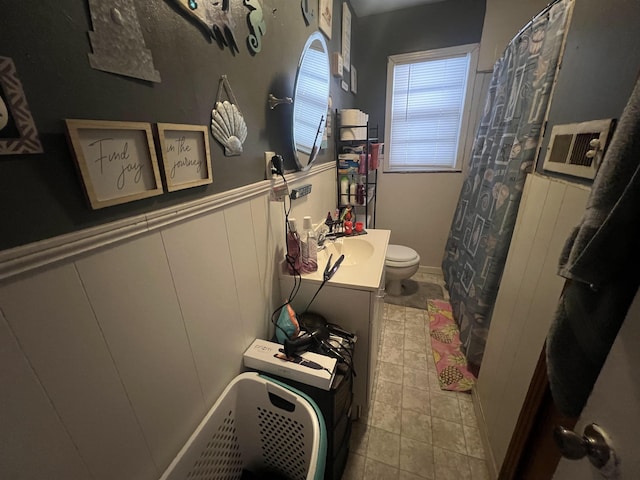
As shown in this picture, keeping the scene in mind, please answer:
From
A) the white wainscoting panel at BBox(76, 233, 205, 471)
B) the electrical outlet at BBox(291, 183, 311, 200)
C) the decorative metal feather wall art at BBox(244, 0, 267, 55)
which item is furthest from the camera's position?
the electrical outlet at BBox(291, 183, 311, 200)

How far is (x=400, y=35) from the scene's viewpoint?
225 centimetres

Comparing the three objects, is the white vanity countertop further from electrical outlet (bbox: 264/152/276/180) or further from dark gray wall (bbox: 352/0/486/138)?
dark gray wall (bbox: 352/0/486/138)

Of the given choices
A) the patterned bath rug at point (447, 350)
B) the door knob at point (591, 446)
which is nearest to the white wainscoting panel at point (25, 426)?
the door knob at point (591, 446)

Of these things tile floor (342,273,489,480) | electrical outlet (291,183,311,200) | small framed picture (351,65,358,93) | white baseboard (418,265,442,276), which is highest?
small framed picture (351,65,358,93)

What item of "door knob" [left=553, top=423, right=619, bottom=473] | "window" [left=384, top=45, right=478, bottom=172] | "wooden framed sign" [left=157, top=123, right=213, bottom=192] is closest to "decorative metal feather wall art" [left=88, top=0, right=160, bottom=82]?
"wooden framed sign" [left=157, top=123, right=213, bottom=192]

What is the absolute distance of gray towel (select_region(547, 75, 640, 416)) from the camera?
1.33 feet

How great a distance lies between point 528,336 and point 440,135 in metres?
2.08

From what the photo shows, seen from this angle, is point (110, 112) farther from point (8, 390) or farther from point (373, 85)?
point (373, 85)

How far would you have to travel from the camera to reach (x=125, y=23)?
0.51 meters

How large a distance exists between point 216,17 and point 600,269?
108 cm

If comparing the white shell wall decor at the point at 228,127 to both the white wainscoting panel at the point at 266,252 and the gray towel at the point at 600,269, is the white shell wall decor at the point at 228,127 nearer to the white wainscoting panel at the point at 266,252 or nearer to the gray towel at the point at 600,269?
the white wainscoting panel at the point at 266,252

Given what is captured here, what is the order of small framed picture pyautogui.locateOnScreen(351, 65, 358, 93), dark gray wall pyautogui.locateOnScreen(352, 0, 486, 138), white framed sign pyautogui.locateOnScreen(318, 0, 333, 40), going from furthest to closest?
1. small framed picture pyautogui.locateOnScreen(351, 65, 358, 93)
2. dark gray wall pyautogui.locateOnScreen(352, 0, 486, 138)
3. white framed sign pyautogui.locateOnScreen(318, 0, 333, 40)

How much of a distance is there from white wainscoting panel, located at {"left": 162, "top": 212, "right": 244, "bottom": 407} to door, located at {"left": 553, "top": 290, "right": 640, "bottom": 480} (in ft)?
2.98

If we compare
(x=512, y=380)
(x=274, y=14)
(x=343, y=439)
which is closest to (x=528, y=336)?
(x=512, y=380)
